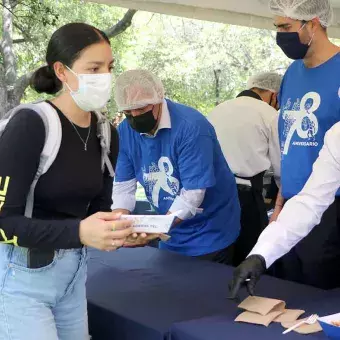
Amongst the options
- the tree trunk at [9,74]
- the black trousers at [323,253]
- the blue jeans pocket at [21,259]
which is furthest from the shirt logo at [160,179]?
the tree trunk at [9,74]

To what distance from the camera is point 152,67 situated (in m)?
10.5

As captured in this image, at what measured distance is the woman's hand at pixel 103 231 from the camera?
124 cm

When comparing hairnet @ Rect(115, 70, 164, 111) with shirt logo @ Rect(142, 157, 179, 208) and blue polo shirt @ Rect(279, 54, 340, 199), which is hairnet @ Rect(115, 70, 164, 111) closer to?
shirt logo @ Rect(142, 157, 179, 208)

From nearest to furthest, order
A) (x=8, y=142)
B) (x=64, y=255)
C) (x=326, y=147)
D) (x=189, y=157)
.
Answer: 1. (x=8, y=142)
2. (x=64, y=255)
3. (x=326, y=147)
4. (x=189, y=157)

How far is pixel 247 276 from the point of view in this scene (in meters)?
1.45

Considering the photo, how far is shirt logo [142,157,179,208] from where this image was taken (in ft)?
7.40

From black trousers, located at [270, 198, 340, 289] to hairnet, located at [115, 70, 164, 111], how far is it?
78 centimetres

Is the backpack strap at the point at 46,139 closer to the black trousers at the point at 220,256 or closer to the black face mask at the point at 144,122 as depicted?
the black face mask at the point at 144,122

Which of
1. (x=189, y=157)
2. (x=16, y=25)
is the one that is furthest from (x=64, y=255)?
(x=16, y=25)

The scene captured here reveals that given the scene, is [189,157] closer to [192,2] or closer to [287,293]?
[287,293]

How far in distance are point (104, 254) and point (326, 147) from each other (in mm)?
1027

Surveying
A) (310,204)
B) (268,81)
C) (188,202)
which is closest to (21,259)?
(310,204)

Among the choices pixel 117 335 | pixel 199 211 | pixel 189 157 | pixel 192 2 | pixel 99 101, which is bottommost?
pixel 117 335

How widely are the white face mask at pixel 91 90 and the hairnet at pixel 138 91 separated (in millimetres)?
788
